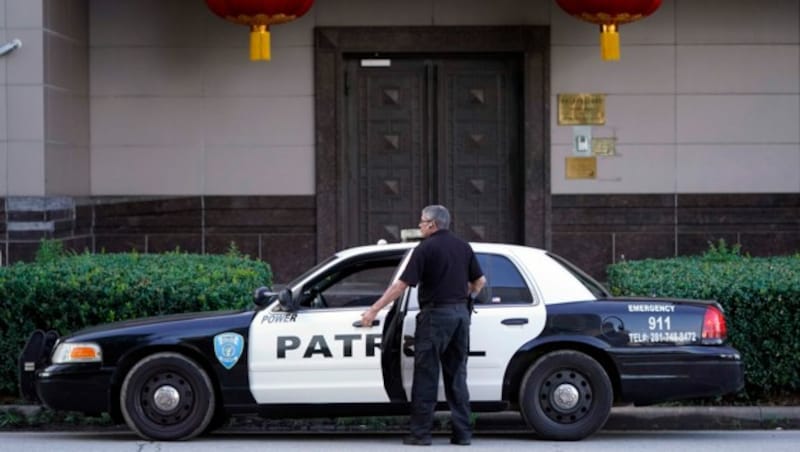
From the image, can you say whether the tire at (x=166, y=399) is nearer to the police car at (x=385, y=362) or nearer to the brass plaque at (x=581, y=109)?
the police car at (x=385, y=362)

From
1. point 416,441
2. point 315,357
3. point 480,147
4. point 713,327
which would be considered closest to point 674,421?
point 713,327

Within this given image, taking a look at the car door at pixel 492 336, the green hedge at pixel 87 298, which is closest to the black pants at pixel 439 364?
the car door at pixel 492 336

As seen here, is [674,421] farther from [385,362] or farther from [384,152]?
[384,152]

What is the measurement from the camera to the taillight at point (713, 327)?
10.5 metres

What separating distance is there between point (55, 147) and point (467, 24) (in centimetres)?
511

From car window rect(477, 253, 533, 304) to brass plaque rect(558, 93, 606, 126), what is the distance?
678 cm

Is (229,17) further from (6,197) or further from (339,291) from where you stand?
(339,291)

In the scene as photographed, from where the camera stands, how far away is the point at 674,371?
10383 mm

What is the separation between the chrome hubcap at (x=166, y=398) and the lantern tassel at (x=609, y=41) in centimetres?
766

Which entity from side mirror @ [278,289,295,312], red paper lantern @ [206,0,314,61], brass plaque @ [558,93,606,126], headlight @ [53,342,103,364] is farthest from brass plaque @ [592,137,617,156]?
headlight @ [53,342,103,364]

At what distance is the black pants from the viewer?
10.1 meters

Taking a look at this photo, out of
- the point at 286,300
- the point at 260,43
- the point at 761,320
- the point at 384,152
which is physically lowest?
the point at 761,320

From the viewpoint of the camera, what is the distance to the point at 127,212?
1727 cm

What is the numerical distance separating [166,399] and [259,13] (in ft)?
21.0
